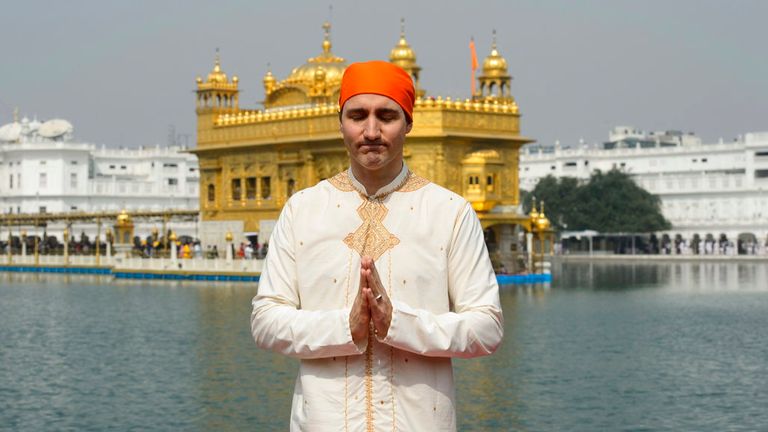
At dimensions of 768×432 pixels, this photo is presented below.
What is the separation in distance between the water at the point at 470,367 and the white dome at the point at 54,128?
48.6 m

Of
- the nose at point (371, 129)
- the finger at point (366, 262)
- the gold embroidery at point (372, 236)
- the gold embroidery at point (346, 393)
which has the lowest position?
the gold embroidery at point (346, 393)

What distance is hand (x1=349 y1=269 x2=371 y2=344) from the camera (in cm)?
405

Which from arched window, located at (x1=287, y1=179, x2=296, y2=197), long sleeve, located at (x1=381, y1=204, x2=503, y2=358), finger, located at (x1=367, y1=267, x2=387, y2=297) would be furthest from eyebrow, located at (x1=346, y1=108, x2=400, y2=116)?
arched window, located at (x1=287, y1=179, x2=296, y2=197)

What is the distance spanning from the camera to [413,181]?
4.45m

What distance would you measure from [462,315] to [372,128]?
1.88ft

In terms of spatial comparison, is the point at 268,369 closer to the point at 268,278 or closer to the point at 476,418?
the point at 476,418

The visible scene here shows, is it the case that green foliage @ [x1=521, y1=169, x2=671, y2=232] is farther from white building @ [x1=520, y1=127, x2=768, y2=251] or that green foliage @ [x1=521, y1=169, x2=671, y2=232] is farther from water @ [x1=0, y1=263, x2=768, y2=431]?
Result: water @ [x1=0, y1=263, x2=768, y2=431]

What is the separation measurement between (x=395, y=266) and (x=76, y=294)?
1335 inches

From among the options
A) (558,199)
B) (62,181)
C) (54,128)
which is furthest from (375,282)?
(54,128)

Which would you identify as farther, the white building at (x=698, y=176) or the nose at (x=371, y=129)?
the white building at (x=698, y=176)

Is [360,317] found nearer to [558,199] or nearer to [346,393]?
[346,393]

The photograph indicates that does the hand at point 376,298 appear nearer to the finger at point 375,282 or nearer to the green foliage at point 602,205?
the finger at point 375,282

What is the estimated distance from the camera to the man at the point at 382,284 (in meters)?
4.18

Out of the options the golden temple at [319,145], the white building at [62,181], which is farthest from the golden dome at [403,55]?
the white building at [62,181]
